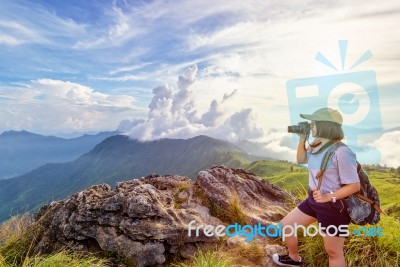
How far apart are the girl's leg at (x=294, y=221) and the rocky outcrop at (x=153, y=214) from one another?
7.13ft

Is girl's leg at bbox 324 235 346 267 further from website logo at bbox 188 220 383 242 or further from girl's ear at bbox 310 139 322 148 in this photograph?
girl's ear at bbox 310 139 322 148

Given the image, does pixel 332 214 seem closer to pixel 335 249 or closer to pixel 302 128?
pixel 335 249

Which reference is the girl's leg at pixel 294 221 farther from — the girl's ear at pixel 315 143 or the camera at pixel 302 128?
the camera at pixel 302 128

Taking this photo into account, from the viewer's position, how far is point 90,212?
10.1m

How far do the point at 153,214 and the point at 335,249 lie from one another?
4.81 m

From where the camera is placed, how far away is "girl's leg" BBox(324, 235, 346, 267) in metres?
6.74

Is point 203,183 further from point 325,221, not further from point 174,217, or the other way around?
point 325,221

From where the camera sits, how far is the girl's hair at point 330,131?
6.69 m

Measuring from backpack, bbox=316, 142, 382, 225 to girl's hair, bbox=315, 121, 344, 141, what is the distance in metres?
0.18

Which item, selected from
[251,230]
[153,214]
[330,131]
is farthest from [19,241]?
[330,131]

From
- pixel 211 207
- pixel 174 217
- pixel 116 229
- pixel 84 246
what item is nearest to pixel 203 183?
pixel 211 207

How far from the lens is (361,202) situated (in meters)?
6.61

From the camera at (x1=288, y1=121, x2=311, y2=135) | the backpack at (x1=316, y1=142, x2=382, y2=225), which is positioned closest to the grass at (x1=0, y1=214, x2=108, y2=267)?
the camera at (x1=288, y1=121, x2=311, y2=135)

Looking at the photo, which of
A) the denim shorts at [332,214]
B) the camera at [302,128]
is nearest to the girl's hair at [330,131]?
the camera at [302,128]
